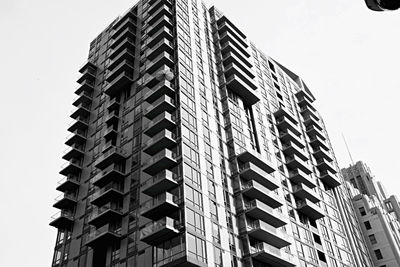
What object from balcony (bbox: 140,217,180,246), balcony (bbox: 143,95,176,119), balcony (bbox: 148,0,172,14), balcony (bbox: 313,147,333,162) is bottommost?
balcony (bbox: 140,217,180,246)

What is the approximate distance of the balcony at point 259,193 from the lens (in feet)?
159

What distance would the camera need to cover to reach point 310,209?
195 ft

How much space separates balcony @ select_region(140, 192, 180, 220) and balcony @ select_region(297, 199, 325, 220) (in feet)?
81.6

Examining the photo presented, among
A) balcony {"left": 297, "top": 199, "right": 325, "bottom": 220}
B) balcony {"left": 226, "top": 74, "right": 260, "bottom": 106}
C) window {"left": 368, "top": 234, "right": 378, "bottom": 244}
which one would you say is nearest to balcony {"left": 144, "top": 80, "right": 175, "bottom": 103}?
balcony {"left": 226, "top": 74, "right": 260, "bottom": 106}

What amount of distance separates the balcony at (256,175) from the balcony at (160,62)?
607 inches

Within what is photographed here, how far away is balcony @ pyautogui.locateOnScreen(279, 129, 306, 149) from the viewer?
67.8 metres

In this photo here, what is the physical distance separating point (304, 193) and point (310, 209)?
237cm

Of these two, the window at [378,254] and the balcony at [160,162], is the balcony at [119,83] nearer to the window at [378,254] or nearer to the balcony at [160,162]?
the balcony at [160,162]

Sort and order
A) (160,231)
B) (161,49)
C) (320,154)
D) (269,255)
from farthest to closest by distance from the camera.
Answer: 1. (320,154)
2. (161,49)
3. (269,255)
4. (160,231)

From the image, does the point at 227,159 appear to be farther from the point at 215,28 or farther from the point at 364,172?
the point at 364,172

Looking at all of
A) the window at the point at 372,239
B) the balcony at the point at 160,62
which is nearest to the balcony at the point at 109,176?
the balcony at the point at 160,62

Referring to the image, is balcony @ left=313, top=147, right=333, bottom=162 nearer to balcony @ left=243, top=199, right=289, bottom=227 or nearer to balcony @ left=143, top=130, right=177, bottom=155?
balcony @ left=243, top=199, right=289, bottom=227

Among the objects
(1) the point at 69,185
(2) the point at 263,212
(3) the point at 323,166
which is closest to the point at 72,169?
(1) the point at 69,185

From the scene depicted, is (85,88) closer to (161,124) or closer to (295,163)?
(161,124)
